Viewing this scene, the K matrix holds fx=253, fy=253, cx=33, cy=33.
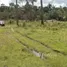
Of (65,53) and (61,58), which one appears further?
(65,53)

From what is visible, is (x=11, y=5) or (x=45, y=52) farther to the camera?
(x=11, y=5)

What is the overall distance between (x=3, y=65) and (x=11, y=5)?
300 feet

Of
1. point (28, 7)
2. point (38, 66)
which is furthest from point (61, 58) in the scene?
point (28, 7)

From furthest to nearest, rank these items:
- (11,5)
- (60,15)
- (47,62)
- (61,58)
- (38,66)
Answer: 1. (11,5)
2. (60,15)
3. (61,58)
4. (47,62)
5. (38,66)

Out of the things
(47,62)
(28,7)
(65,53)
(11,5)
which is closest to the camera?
(47,62)

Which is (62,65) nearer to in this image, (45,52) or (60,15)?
(45,52)

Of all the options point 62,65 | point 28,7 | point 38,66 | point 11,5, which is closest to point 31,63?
point 38,66

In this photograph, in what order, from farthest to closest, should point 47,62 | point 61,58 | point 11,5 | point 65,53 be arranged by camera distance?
point 11,5 < point 65,53 < point 61,58 < point 47,62

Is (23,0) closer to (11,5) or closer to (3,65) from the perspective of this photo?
(11,5)

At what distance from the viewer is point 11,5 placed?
336ft

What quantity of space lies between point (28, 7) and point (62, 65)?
72.0 meters

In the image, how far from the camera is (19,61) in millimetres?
12844

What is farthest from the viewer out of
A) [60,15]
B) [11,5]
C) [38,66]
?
[11,5]

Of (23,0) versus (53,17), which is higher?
(23,0)
